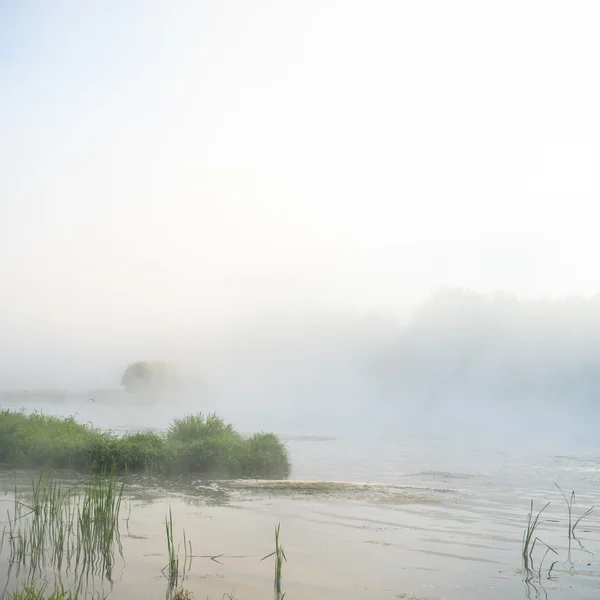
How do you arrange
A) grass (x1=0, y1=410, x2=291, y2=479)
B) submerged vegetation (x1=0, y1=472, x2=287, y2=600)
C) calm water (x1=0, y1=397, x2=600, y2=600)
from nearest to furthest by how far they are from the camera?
1. submerged vegetation (x1=0, y1=472, x2=287, y2=600)
2. calm water (x1=0, y1=397, x2=600, y2=600)
3. grass (x1=0, y1=410, x2=291, y2=479)

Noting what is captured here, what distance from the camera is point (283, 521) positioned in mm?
17109

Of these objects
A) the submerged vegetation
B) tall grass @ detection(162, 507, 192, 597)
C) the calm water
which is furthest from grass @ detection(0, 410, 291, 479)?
tall grass @ detection(162, 507, 192, 597)

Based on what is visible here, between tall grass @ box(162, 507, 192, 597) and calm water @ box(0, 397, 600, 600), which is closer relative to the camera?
tall grass @ box(162, 507, 192, 597)

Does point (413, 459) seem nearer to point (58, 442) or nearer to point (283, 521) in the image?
point (58, 442)

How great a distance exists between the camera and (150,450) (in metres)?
24.8

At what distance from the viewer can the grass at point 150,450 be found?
24.4 metres

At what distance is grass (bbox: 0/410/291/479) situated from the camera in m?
24.4

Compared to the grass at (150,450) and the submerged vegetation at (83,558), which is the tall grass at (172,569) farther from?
the grass at (150,450)

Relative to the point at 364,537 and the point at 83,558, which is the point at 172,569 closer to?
the point at 83,558

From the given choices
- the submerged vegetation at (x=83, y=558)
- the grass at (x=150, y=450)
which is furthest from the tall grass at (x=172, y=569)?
the grass at (x=150, y=450)

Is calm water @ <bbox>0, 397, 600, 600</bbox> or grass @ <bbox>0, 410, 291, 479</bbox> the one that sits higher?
grass @ <bbox>0, 410, 291, 479</bbox>

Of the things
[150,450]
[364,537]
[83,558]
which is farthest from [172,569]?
[150,450]

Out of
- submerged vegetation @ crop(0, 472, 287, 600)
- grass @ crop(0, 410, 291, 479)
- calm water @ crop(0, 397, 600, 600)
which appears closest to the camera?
submerged vegetation @ crop(0, 472, 287, 600)

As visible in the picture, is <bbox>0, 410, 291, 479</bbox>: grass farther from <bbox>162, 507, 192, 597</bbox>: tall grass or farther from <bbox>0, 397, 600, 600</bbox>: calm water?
<bbox>162, 507, 192, 597</bbox>: tall grass
